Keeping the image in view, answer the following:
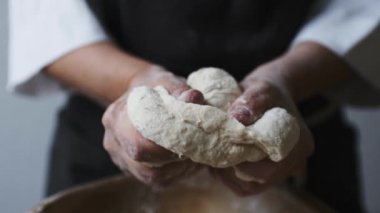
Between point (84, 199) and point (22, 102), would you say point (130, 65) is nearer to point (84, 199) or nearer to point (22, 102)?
point (84, 199)

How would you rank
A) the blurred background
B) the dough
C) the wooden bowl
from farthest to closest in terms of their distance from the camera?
the blurred background, the wooden bowl, the dough

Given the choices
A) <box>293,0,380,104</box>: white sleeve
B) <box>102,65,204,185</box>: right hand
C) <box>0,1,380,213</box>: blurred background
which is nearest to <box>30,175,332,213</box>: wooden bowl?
<box>102,65,204,185</box>: right hand

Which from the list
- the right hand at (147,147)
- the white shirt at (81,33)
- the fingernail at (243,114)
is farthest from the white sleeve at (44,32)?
the fingernail at (243,114)

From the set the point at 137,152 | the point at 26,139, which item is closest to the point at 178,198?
the point at 137,152

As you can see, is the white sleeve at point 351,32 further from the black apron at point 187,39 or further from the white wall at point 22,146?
the white wall at point 22,146

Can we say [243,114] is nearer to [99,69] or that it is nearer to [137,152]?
[137,152]

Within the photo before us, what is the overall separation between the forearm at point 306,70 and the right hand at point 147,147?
0.09 m

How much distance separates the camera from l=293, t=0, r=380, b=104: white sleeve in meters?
0.65

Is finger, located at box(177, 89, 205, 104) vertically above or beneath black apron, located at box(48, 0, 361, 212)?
above

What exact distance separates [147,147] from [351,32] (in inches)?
10.9

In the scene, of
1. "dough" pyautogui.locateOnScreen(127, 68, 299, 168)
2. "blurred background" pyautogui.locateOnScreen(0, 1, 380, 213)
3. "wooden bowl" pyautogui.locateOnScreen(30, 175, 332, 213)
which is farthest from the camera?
"blurred background" pyautogui.locateOnScreen(0, 1, 380, 213)

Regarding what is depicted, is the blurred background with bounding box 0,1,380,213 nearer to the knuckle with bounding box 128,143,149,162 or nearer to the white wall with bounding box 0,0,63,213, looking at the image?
the white wall with bounding box 0,0,63,213

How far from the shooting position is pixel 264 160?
48cm

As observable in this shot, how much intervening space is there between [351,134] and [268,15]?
0.16m
